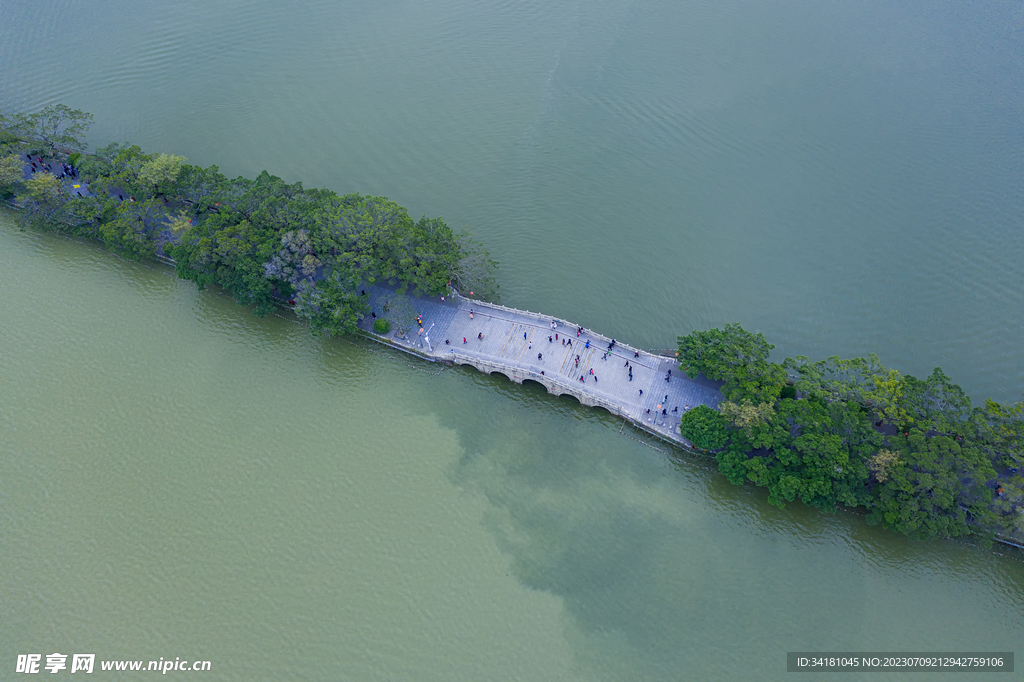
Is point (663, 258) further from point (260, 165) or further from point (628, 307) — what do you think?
point (260, 165)

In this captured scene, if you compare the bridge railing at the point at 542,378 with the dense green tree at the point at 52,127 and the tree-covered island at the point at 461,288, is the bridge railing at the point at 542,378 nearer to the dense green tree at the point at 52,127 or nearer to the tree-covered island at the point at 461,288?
the tree-covered island at the point at 461,288

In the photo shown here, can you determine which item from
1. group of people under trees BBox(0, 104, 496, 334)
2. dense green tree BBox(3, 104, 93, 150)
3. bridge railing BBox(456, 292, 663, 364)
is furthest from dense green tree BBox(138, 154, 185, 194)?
bridge railing BBox(456, 292, 663, 364)

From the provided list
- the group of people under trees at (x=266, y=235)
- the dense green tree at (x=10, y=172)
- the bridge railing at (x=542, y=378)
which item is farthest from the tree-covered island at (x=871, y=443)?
the dense green tree at (x=10, y=172)

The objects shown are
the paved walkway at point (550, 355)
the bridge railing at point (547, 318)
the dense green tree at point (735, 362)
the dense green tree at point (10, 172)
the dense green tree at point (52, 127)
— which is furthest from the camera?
the dense green tree at point (52, 127)

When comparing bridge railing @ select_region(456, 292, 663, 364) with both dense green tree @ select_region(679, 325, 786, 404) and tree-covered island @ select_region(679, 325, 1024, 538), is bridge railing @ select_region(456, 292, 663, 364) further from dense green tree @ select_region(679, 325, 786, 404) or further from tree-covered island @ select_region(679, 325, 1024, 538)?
tree-covered island @ select_region(679, 325, 1024, 538)

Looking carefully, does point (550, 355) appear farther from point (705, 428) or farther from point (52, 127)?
point (52, 127)

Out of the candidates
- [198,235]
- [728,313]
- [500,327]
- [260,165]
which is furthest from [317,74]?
[728,313]
